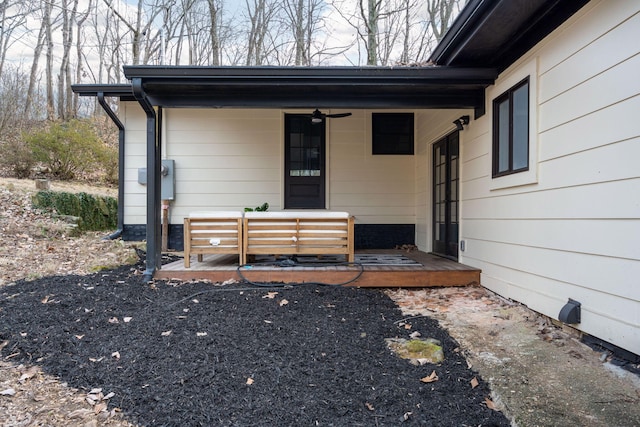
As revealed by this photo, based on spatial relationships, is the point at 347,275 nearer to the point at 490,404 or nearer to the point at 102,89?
the point at 490,404

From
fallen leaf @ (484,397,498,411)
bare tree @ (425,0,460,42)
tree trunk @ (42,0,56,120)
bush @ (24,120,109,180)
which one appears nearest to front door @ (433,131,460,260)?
fallen leaf @ (484,397,498,411)

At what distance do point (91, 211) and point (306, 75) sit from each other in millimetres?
5659

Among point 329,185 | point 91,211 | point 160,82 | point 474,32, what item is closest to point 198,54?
point 91,211

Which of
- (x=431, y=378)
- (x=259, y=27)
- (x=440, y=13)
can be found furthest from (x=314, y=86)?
(x=259, y=27)

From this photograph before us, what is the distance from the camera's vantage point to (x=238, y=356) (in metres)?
2.28

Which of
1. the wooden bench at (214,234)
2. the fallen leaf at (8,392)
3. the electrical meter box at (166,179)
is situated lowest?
the fallen leaf at (8,392)

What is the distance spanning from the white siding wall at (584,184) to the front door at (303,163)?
3.33m

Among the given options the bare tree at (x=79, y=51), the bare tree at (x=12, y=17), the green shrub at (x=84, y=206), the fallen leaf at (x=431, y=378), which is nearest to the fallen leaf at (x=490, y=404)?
the fallen leaf at (x=431, y=378)

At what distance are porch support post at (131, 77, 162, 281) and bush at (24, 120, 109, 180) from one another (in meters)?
4.71

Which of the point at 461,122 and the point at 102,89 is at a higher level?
the point at 102,89

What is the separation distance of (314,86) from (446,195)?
2.58 metres

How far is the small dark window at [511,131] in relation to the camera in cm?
327

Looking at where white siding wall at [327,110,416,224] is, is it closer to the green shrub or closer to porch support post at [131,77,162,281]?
porch support post at [131,77,162,281]

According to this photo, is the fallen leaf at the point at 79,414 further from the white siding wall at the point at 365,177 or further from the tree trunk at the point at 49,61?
the tree trunk at the point at 49,61
